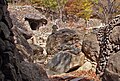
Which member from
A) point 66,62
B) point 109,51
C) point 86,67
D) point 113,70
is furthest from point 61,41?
point 113,70

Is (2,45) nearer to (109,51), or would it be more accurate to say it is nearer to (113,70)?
(113,70)

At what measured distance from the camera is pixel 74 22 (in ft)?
94.3

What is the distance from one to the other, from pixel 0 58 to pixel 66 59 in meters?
8.56

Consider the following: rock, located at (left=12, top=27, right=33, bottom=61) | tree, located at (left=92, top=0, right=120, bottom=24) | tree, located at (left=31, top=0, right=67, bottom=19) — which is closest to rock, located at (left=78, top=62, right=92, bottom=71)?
rock, located at (left=12, top=27, right=33, bottom=61)

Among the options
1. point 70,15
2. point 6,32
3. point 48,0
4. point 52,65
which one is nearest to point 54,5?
point 48,0

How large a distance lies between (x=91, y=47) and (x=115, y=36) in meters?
2.08

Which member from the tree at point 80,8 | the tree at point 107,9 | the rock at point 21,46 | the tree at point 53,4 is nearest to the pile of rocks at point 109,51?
the rock at point 21,46

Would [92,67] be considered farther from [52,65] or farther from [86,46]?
[52,65]

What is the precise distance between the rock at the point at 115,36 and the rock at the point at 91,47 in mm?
1422

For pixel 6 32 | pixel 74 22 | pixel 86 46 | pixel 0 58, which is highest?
pixel 6 32

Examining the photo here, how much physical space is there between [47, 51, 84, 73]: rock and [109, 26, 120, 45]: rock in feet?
8.13

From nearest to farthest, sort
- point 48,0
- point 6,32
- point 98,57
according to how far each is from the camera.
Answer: point 6,32
point 98,57
point 48,0

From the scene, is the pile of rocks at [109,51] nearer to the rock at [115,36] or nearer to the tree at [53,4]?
the rock at [115,36]

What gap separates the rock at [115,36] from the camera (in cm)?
938
